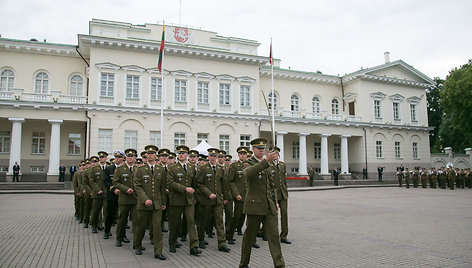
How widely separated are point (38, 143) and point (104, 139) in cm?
640

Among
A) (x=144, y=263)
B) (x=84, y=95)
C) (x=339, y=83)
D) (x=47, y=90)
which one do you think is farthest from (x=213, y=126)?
(x=144, y=263)

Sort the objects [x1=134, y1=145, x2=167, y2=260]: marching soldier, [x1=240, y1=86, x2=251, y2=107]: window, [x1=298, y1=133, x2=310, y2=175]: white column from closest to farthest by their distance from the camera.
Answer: [x1=134, y1=145, x2=167, y2=260]: marching soldier
[x1=240, y1=86, x2=251, y2=107]: window
[x1=298, y1=133, x2=310, y2=175]: white column

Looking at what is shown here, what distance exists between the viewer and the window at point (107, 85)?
28.3 m

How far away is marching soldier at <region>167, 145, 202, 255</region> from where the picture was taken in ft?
24.1

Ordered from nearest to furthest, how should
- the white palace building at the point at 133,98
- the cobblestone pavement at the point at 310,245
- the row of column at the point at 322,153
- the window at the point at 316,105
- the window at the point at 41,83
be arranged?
the cobblestone pavement at the point at 310,245 < the white palace building at the point at 133,98 < the window at the point at 41,83 < the row of column at the point at 322,153 < the window at the point at 316,105

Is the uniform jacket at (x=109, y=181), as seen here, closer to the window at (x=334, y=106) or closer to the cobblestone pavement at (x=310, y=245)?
the cobblestone pavement at (x=310, y=245)

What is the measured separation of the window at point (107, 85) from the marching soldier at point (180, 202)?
22723 mm

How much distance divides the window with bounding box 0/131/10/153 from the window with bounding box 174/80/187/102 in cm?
1414

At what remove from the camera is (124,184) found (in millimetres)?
8445

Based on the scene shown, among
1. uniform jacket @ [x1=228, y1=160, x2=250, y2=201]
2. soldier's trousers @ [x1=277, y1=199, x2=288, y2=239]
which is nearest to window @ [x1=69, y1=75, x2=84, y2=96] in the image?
uniform jacket @ [x1=228, y1=160, x2=250, y2=201]

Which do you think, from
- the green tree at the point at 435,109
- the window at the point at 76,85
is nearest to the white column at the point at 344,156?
the window at the point at 76,85

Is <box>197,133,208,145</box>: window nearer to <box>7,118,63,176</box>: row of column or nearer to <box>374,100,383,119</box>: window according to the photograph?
<box>7,118,63,176</box>: row of column

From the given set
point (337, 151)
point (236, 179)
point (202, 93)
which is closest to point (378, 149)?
point (337, 151)

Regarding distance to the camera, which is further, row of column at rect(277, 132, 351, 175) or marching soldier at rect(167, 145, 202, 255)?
row of column at rect(277, 132, 351, 175)
